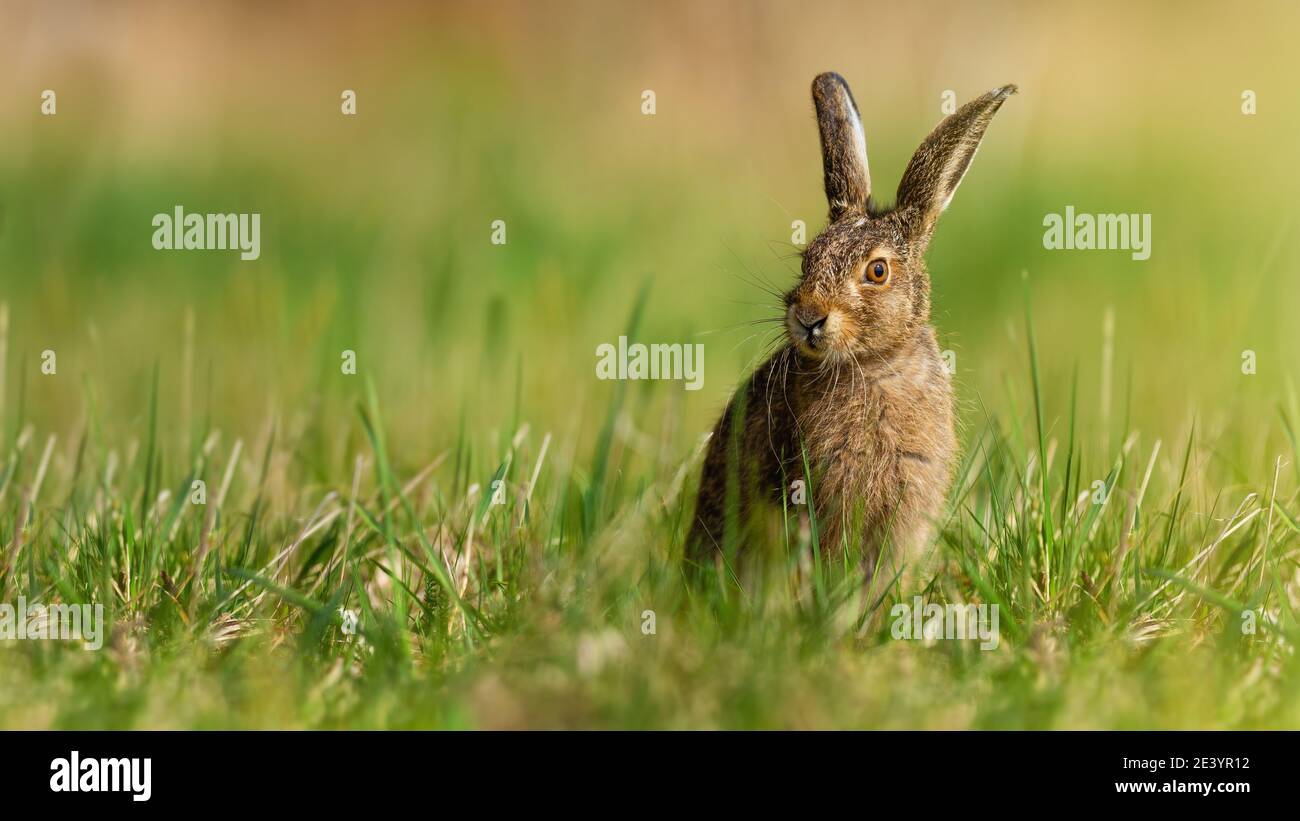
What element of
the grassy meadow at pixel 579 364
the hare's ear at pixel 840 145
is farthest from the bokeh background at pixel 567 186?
the hare's ear at pixel 840 145

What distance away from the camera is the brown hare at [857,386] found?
5434mm

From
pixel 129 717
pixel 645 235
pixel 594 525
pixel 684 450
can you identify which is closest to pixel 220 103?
pixel 645 235

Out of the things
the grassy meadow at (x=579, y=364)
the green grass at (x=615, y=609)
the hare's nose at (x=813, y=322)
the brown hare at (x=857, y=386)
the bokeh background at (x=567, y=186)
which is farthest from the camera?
the bokeh background at (x=567, y=186)

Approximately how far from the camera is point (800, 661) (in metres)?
4.07

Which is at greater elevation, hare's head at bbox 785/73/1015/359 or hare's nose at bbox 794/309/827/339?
hare's head at bbox 785/73/1015/359

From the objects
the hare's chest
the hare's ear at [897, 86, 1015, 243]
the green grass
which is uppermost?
the hare's ear at [897, 86, 1015, 243]

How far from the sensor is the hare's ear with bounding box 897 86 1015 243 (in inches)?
214

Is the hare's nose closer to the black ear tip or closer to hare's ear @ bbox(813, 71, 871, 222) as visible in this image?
hare's ear @ bbox(813, 71, 871, 222)

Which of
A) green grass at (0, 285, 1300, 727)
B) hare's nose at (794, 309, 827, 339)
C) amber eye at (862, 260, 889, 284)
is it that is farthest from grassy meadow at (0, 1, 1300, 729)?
amber eye at (862, 260, 889, 284)

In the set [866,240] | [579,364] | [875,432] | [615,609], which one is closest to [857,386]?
[875,432]

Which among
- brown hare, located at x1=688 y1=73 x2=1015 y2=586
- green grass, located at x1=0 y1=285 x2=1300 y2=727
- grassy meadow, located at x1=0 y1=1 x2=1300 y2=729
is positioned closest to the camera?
green grass, located at x1=0 y1=285 x2=1300 y2=727

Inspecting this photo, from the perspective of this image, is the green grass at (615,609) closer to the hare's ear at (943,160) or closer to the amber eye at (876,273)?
the amber eye at (876,273)

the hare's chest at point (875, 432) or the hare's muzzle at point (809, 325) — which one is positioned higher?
the hare's muzzle at point (809, 325)
